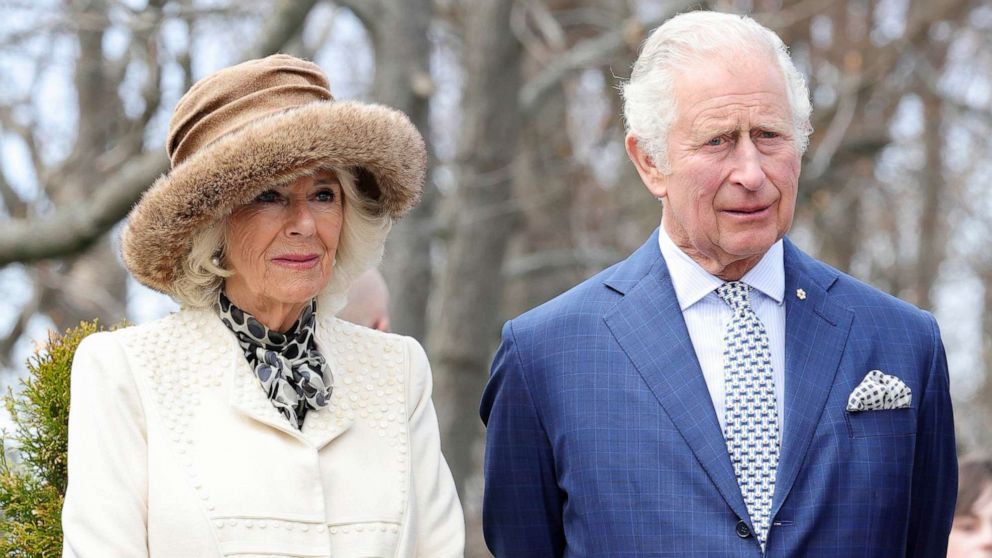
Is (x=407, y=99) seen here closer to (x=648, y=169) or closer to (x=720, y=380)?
(x=648, y=169)

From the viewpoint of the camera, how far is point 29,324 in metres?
12.6

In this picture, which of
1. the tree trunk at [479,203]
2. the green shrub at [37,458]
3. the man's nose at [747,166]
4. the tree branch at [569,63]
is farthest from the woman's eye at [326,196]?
the tree branch at [569,63]

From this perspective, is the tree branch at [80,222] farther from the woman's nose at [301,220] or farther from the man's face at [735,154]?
the man's face at [735,154]

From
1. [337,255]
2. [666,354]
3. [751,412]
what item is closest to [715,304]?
[666,354]

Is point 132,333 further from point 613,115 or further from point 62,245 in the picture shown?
point 613,115

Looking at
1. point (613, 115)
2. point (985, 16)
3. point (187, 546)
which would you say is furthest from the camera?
point (985, 16)

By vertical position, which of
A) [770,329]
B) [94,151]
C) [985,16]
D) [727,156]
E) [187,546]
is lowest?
[187,546]

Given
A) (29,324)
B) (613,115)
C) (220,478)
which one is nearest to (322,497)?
(220,478)

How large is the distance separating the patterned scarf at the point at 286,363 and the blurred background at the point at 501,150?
95 cm

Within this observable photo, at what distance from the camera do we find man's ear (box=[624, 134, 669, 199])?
3.52 meters

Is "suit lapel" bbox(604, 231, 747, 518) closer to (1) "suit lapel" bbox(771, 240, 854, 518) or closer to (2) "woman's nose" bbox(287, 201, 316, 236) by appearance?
(1) "suit lapel" bbox(771, 240, 854, 518)

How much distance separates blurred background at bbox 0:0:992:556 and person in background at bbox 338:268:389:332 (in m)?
1.01

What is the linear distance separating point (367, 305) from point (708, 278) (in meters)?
1.48

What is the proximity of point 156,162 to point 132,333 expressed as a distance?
13.4 ft
